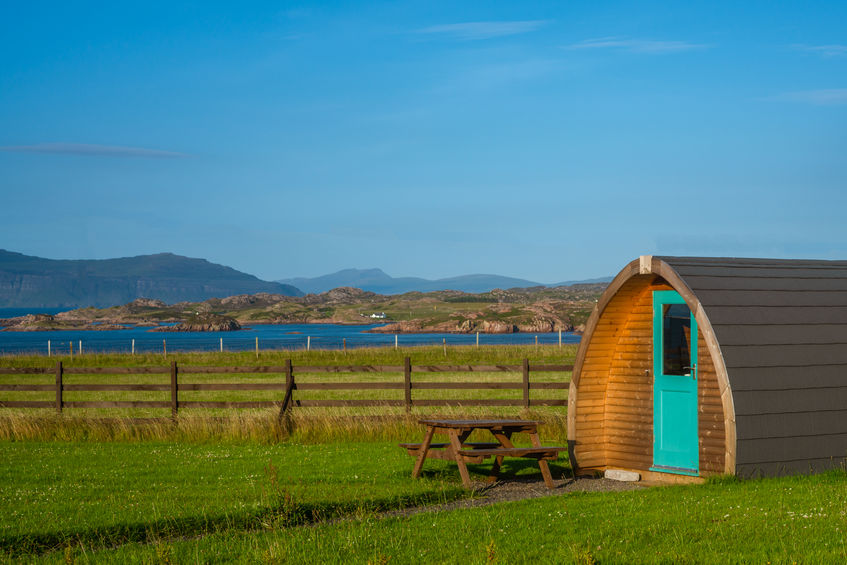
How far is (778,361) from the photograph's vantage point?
10.6 m

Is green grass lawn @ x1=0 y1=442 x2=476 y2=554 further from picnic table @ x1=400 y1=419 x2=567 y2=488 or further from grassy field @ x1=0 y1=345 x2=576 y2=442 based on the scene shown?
grassy field @ x1=0 y1=345 x2=576 y2=442

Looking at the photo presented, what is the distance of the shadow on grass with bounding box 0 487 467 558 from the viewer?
832 cm

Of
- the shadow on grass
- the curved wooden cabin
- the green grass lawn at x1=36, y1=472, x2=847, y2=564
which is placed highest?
the curved wooden cabin

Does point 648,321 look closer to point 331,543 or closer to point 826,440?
point 826,440

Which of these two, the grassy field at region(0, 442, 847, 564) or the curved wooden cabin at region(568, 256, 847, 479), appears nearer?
the grassy field at region(0, 442, 847, 564)

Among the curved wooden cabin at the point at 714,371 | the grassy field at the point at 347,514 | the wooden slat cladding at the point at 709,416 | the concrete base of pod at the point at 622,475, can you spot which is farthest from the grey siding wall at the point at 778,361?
the concrete base of pod at the point at 622,475

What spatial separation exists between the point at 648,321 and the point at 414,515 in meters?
4.49

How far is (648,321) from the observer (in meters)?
12.0

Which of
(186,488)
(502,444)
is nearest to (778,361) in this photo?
(502,444)

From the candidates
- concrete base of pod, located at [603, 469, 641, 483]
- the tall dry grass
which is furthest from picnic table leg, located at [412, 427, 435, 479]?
the tall dry grass

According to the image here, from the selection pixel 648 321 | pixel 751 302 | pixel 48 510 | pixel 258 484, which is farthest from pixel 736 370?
pixel 48 510

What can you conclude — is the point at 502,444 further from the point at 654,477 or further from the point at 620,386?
the point at 654,477

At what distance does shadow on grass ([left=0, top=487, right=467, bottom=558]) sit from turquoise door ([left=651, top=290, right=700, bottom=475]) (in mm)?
3485

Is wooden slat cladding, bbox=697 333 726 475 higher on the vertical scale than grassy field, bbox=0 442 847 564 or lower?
higher
